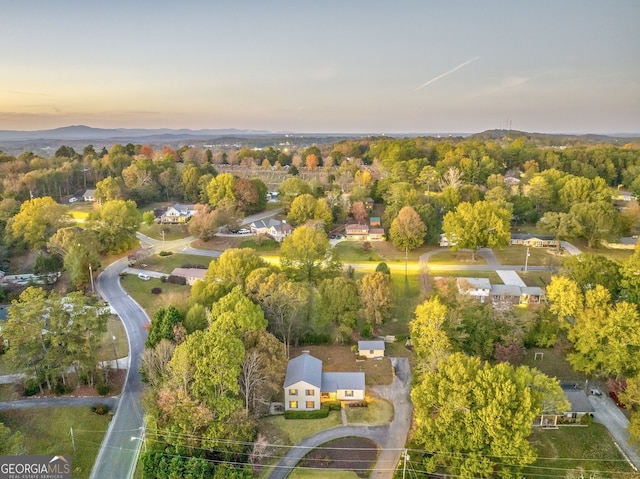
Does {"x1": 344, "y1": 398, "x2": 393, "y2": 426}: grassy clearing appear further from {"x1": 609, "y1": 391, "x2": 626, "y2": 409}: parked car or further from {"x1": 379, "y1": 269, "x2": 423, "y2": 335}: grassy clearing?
{"x1": 609, "y1": 391, "x2": 626, "y2": 409}: parked car

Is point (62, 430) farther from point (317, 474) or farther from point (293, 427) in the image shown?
point (317, 474)

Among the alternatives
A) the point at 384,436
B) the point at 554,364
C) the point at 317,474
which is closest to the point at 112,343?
the point at 317,474

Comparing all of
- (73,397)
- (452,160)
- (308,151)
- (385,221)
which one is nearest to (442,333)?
(73,397)

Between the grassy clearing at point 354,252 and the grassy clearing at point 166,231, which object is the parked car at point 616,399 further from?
the grassy clearing at point 166,231

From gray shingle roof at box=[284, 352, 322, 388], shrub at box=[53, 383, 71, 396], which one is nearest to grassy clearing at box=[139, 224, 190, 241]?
shrub at box=[53, 383, 71, 396]

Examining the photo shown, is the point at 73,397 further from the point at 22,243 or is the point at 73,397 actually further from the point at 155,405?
the point at 22,243

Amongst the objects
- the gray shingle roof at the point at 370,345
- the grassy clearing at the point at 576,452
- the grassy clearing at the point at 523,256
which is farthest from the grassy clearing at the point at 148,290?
the grassy clearing at the point at 523,256
